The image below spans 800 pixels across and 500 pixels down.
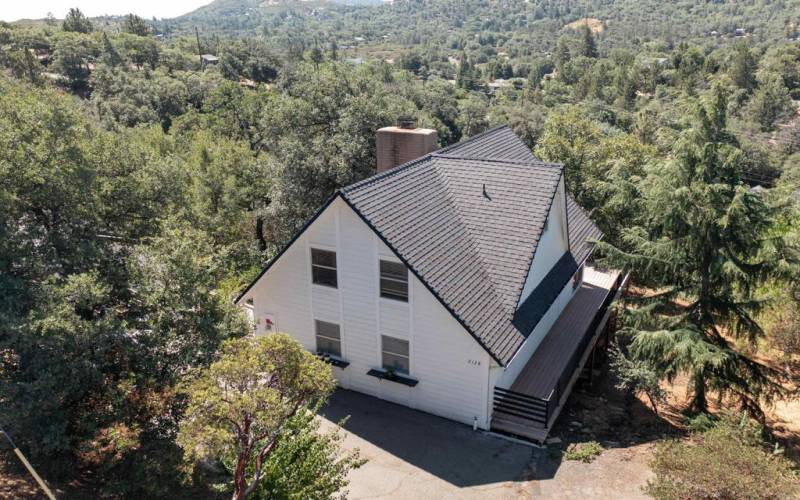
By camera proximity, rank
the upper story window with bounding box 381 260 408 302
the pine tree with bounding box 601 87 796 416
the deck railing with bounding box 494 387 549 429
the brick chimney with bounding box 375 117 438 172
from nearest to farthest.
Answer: the pine tree with bounding box 601 87 796 416 < the deck railing with bounding box 494 387 549 429 < the upper story window with bounding box 381 260 408 302 < the brick chimney with bounding box 375 117 438 172

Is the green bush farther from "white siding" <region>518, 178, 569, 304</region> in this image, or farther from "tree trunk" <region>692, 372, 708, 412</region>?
"white siding" <region>518, 178, 569, 304</region>

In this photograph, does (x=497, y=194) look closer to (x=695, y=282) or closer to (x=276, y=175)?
(x=695, y=282)

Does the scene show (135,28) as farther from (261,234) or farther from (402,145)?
(402,145)

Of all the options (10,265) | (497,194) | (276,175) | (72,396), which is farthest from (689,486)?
(276,175)

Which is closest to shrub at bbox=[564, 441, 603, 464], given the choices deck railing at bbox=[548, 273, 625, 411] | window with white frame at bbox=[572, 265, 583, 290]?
deck railing at bbox=[548, 273, 625, 411]

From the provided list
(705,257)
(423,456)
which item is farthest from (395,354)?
(705,257)

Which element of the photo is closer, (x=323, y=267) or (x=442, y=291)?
(x=442, y=291)

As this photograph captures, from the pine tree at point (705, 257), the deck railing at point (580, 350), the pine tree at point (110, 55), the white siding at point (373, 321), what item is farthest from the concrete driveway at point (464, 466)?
the pine tree at point (110, 55)
